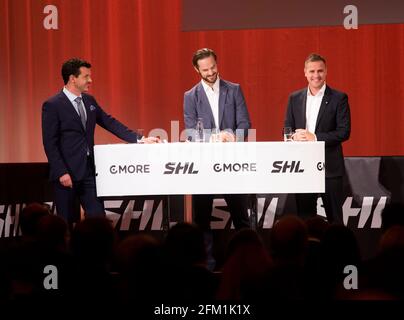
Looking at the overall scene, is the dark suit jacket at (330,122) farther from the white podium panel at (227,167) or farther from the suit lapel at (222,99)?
the suit lapel at (222,99)

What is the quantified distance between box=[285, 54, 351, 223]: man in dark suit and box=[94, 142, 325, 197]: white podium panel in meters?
0.30

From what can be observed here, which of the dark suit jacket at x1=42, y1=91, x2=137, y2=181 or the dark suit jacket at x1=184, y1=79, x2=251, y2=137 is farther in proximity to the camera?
the dark suit jacket at x1=184, y1=79, x2=251, y2=137

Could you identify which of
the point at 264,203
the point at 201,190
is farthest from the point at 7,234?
the point at 264,203

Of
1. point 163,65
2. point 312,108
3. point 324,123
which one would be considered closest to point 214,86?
point 312,108

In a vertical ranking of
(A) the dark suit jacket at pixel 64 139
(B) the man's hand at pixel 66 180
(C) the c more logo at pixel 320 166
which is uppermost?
(A) the dark suit jacket at pixel 64 139

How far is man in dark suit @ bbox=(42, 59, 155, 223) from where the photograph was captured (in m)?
4.80

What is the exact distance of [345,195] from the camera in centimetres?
564

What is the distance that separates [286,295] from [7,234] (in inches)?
135

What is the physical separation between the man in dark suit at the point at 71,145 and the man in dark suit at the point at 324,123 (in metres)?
1.13

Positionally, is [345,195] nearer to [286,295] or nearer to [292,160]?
[292,160]

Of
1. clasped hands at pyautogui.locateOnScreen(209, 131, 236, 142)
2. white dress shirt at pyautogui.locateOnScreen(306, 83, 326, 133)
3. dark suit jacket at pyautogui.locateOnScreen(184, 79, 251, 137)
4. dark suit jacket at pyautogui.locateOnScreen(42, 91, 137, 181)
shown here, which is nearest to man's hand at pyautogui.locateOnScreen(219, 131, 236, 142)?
clasped hands at pyautogui.locateOnScreen(209, 131, 236, 142)

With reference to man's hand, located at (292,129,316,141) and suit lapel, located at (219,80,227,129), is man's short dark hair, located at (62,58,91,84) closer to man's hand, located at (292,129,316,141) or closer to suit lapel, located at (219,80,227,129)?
suit lapel, located at (219,80,227,129)

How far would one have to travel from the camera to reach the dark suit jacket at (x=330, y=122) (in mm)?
4988

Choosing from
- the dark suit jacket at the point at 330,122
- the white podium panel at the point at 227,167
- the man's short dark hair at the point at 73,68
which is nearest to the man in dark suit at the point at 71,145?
the man's short dark hair at the point at 73,68
